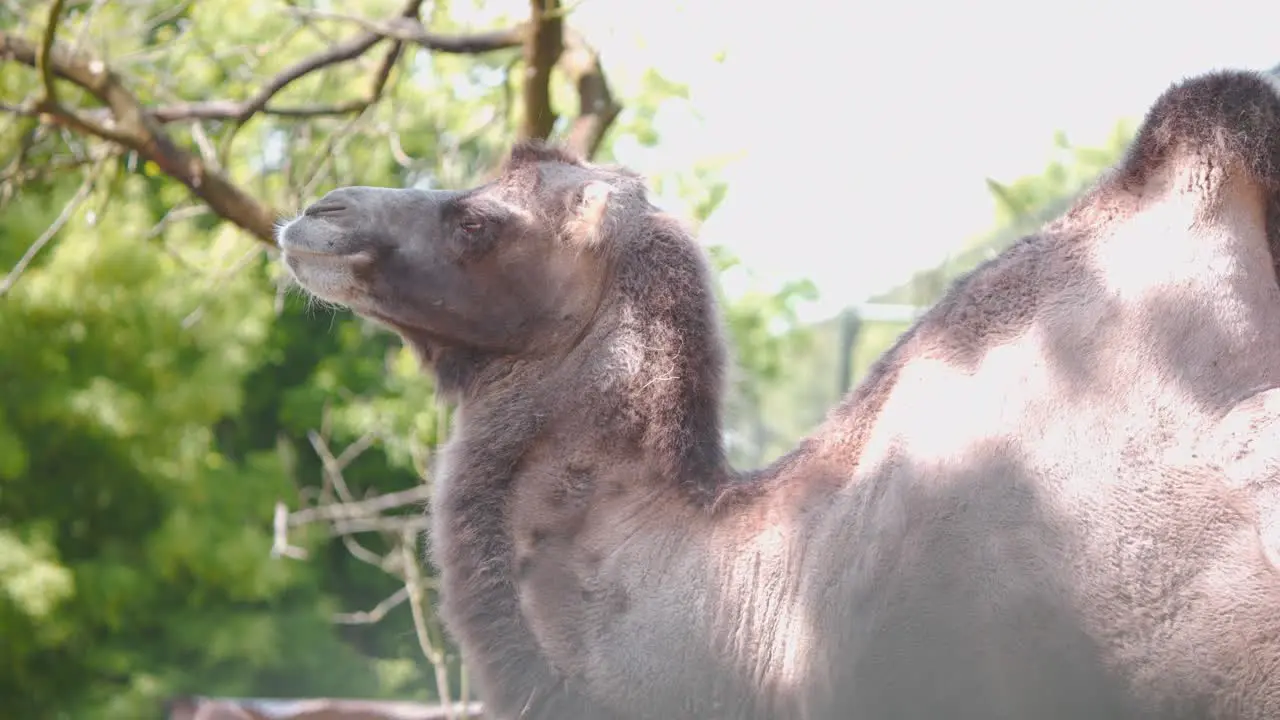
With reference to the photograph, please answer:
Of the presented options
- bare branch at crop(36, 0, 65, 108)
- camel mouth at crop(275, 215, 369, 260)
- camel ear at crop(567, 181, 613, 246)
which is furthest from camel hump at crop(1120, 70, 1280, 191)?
bare branch at crop(36, 0, 65, 108)

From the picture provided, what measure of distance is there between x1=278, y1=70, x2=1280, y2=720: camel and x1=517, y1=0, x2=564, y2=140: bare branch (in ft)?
7.35

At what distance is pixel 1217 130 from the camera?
9.39 feet

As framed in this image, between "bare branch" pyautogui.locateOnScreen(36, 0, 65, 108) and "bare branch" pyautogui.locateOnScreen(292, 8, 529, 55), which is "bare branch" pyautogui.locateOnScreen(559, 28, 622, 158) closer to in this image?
"bare branch" pyautogui.locateOnScreen(292, 8, 529, 55)

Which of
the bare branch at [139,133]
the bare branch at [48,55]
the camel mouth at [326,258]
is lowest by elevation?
the bare branch at [139,133]

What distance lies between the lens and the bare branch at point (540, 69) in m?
5.87

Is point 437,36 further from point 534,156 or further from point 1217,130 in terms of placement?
point 1217,130

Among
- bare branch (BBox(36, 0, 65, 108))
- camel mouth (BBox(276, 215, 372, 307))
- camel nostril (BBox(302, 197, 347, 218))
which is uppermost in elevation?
camel nostril (BBox(302, 197, 347, 218))

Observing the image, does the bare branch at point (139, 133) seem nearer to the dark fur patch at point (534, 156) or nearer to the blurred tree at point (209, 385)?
the blurred tree at point (209, 385)

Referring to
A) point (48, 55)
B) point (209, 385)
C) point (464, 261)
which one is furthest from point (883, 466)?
point (209, 385)

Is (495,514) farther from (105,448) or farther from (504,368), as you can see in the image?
(105,448)

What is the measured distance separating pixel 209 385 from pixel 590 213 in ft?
45.7

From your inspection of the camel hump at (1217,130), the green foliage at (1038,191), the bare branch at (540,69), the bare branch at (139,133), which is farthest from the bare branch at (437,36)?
the camel hump at (1217,130)

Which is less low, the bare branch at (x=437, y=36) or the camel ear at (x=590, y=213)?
the camel ear at (x=590, y=213)

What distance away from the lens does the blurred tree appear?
7789 mm
